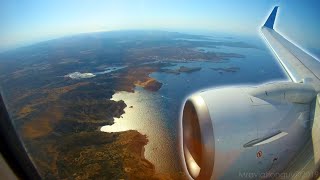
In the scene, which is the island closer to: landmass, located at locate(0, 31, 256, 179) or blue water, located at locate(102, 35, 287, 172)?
landmass, located at locate(0, 31, 256, 179)

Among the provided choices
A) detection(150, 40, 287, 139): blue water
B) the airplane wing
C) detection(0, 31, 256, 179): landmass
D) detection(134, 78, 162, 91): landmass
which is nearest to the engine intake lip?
detection(0, 31, 256, 179): landmass

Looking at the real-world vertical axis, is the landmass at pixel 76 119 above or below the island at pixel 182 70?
above

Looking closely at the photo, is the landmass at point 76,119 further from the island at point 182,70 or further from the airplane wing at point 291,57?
the airplane wing at point 291,57

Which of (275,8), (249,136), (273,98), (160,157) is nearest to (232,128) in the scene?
(249,136)

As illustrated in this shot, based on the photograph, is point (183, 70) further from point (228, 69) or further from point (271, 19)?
point (271, 19)

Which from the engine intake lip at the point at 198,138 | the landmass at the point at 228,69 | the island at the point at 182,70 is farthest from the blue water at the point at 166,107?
the island at the point at 182,70

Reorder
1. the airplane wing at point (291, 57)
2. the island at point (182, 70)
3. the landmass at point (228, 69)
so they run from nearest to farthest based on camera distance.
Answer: the airplane wing at point (291, 57) < the island at point (182, 70) < the landmass at point (228, 69)

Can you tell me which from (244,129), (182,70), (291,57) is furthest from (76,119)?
(182,70)
